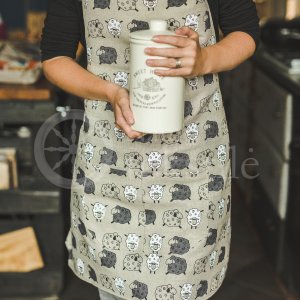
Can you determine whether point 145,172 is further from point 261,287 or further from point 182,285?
point 261,287

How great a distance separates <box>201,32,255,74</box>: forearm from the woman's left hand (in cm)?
8

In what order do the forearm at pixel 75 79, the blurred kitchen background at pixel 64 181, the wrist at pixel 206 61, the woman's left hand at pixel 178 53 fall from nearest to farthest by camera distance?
1. the woman's left hand at pixel 178 53
2. the wrist at pixel 206 61
3. the forearm at pixel 75 79
4. the blurred kitchen background at pixel 64 181

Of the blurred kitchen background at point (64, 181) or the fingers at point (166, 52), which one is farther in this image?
the blurred kitchen background at point (64, 181)

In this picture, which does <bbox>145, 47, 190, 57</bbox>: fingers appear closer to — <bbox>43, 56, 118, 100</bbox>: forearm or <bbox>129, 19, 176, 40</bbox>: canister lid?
<bbox>129, 19, 176, 40</bbox>: canister lid

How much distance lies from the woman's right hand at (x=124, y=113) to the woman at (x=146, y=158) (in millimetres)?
26

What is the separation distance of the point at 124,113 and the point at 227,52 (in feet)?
0.87

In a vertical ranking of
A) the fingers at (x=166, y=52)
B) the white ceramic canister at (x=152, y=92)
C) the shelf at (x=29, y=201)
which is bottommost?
the shelf at (x=29, y=201)

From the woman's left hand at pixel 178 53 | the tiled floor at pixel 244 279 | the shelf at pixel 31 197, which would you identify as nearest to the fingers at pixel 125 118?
the woman's left hand at pixel 178 53

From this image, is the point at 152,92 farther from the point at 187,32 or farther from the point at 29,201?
the point at 29,201

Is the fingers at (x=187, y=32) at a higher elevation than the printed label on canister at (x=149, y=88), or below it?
higher

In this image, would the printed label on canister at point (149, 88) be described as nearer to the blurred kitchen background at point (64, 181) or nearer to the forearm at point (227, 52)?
the forearm at point (227, 52)

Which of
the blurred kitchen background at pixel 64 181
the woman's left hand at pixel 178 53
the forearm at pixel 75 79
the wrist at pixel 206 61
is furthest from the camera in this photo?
the blurred kitchen background at pixel 64 181

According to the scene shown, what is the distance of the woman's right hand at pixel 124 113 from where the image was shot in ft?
4.13

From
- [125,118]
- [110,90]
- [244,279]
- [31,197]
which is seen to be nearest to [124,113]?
[125,118]
